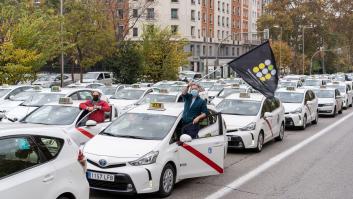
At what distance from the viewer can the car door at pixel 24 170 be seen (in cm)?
561

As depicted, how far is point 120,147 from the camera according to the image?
9.01m

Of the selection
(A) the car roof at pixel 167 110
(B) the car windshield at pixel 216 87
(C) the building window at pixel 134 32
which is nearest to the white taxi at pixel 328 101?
(B) the car windshield at pixel 216 87

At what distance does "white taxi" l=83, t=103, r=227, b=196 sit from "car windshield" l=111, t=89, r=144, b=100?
11.0 metres

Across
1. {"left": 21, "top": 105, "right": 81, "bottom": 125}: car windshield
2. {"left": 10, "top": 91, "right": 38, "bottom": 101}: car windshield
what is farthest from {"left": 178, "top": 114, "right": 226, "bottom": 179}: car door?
{"left": 10, "top": 91, "right": 38, "bottom": 101}: car windshield

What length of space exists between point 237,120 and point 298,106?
6.57 meters

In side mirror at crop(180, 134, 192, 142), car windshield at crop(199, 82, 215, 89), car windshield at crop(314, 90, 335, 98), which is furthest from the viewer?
car windshield at crop(199, 82, 215, 89)

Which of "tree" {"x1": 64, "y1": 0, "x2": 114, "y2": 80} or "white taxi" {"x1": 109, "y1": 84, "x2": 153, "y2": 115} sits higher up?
"tree" {"x1": 64, "y1": 0, "x2": 114, "y2": 80}

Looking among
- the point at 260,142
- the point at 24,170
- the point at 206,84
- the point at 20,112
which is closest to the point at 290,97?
the point at 260,142

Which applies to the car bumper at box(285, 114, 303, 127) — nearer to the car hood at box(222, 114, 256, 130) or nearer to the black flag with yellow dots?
the car hood at box(222, 114, 256, 130)

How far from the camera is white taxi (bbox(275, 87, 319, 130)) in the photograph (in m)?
20.2

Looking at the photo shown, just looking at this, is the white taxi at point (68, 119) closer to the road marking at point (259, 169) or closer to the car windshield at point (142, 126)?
the car windshield at point (142, 126)

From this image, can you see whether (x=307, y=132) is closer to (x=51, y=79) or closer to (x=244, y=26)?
(x=51, y=79)

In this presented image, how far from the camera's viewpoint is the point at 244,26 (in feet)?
348

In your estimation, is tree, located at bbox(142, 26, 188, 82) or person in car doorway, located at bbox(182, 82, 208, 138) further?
tree, located at bbox(142, 26, 188, 82)
